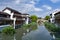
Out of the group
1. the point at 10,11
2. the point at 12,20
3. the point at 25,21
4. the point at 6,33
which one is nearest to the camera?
the point at 6,33

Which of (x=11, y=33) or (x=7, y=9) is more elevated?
(x=7, y=9)

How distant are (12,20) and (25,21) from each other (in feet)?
65.9

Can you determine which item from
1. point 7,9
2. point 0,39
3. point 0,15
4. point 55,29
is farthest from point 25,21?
point 0,39

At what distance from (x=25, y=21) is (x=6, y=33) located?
119 ft

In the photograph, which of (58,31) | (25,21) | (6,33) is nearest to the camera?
(6,33)

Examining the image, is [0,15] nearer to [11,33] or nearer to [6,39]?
[11,33]

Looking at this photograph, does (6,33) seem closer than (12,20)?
Yes

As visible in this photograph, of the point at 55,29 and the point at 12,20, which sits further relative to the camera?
the point at 12,20

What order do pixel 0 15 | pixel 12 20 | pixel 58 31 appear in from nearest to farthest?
pixel 58 31 < pixel 0 15 < pixel 12 20

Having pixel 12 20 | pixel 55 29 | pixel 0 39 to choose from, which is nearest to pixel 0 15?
pixel 12 20

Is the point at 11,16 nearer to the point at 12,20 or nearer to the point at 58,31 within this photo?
the point at 12,20

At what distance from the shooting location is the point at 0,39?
1989cm

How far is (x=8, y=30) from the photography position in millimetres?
25266

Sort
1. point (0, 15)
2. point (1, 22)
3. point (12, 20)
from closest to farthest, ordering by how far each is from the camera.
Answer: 1. point (1, 22)
2. point (0, 15)
3. point (12, 20)
